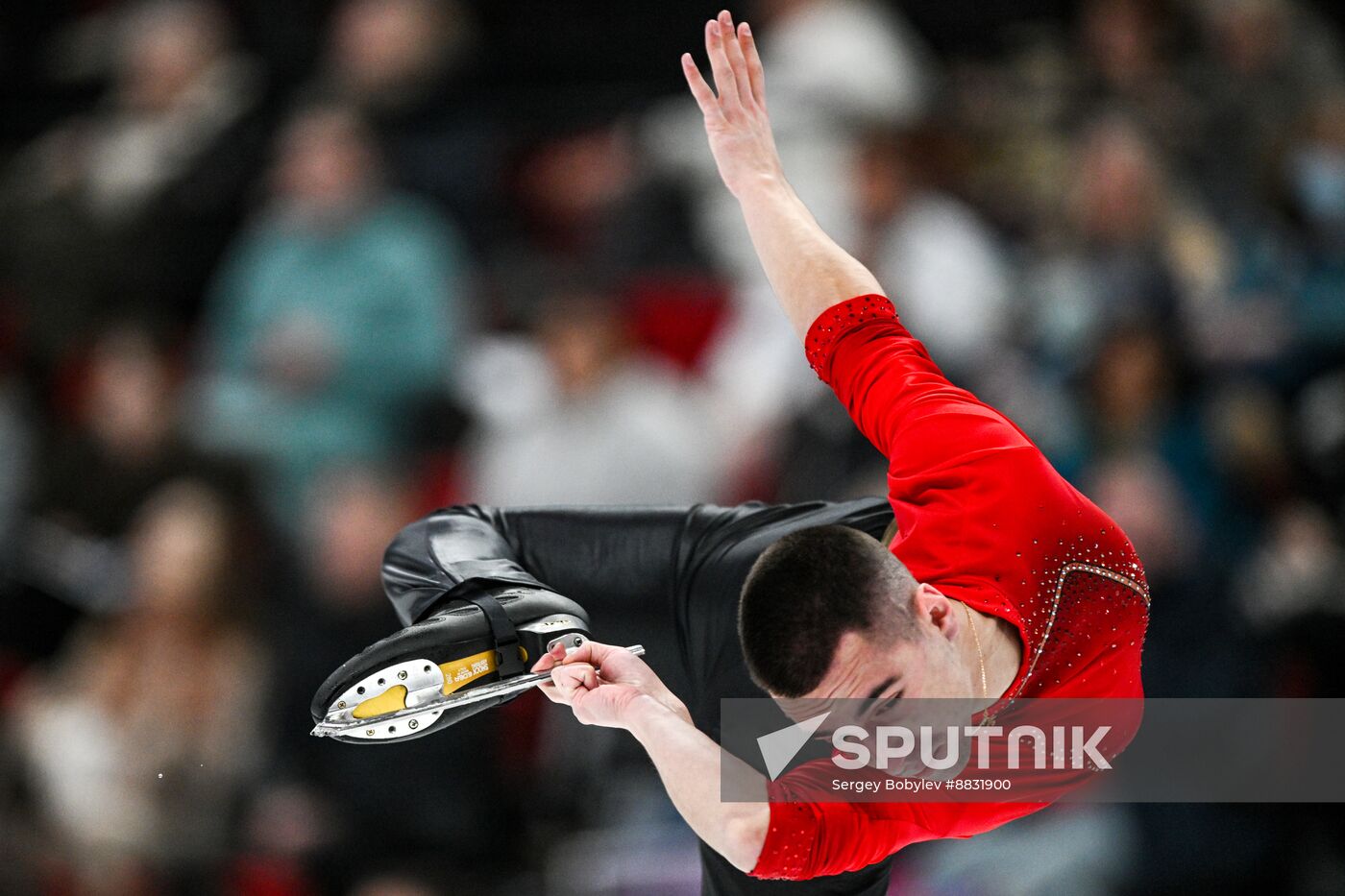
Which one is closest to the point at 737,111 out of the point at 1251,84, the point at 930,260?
the point at 930,260

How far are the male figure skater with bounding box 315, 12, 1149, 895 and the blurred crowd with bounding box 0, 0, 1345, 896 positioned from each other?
2.26 meters

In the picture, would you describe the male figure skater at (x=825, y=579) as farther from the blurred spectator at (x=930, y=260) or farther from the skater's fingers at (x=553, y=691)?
the blurred spectator at (x=930, y=260)

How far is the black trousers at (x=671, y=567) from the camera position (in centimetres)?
418

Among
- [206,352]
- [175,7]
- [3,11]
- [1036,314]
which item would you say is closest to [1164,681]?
[1036,314]

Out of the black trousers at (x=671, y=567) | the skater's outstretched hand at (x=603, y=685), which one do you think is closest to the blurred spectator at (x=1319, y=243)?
the black trousers at (x=671, y=567)

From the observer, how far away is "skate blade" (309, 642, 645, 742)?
3.40 metres

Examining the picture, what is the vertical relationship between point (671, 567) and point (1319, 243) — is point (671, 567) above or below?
below

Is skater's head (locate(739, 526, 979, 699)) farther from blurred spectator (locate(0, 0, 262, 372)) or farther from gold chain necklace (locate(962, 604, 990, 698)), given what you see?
blurred spectator (locate(0, 0, 262, 372))

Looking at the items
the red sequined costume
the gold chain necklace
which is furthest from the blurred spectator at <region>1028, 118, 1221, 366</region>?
the gold chain necklace

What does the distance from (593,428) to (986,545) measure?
3524 millimetres

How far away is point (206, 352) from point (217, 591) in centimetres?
127

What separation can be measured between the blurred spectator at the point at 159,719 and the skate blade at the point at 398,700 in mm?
3821

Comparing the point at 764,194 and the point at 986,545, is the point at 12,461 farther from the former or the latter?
the point at 986,545

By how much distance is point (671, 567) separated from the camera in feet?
14.5
